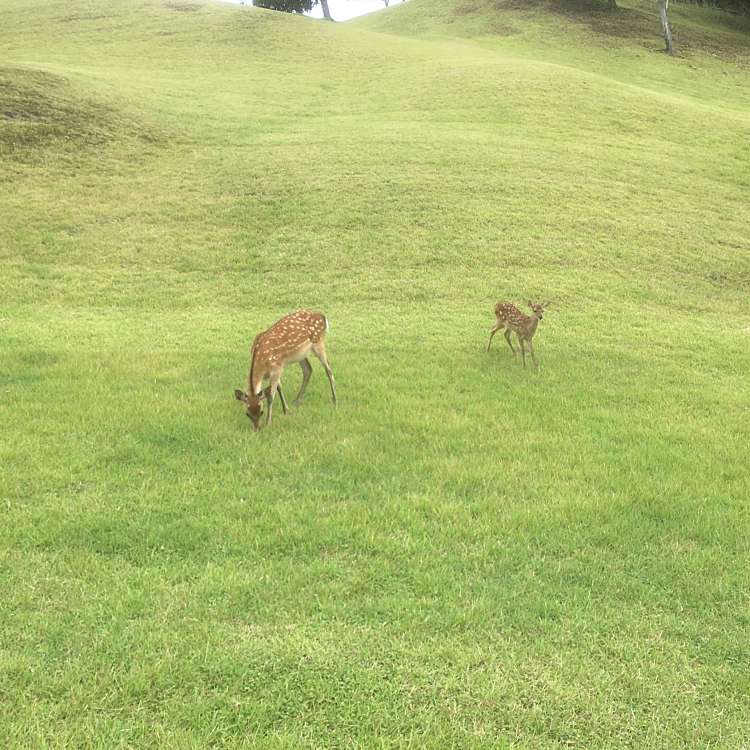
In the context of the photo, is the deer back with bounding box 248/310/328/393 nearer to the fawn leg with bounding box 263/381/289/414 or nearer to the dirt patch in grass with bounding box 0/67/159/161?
the fawn leg with bounding box 263/381/289/414

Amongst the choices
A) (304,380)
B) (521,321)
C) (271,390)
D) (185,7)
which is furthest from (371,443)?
(185,7)

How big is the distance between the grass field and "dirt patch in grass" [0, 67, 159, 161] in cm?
15

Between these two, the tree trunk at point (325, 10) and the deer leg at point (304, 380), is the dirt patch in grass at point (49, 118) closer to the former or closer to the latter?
the deer leg at point (304, 380)

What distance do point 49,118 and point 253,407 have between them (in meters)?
20.3

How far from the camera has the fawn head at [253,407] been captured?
7750 mm

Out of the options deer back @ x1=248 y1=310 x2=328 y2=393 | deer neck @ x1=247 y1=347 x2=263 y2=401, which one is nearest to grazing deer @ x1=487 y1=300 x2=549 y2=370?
deer back @ x1=248 y1=310 x2=328 y2=393

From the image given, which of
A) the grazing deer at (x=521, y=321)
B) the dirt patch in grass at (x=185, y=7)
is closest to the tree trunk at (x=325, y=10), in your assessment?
the dirt patch in grass at (x=185, y=7)

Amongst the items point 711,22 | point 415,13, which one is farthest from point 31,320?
point 711,22

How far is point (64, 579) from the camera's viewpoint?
5.10 m

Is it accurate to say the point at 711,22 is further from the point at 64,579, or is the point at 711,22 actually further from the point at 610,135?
the point at 64,579

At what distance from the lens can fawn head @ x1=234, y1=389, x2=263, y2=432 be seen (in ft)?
25.4

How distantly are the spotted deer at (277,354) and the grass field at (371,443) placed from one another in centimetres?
38

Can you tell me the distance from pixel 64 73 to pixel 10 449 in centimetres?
2580

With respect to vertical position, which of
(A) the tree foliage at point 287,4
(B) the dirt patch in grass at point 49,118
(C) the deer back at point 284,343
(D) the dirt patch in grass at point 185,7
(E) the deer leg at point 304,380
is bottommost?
(E) the deer leg at point 304,380
